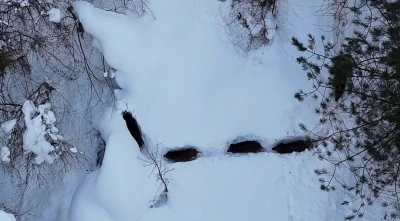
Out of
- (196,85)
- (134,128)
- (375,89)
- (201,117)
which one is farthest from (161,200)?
(375,89)

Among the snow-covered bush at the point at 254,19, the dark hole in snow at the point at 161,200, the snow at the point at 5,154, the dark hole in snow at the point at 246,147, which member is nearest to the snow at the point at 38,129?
the snow at the point at 5,154

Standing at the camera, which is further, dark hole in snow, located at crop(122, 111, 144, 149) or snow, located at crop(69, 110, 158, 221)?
dark hole in snow, located at crop(122, 111, 144, 149)

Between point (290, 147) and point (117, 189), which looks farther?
point (290, 147)

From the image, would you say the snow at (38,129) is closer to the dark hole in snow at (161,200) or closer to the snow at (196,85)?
the snow at (196,85)

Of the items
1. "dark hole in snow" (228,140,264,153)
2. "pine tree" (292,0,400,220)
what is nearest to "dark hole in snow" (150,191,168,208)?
"dark hole in snow" (228,140,264,153)

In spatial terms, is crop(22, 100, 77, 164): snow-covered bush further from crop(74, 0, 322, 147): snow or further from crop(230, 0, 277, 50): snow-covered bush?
crop(230, 0, 277, 50): snow-covered bush

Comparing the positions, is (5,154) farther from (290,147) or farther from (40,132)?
(290,147)
